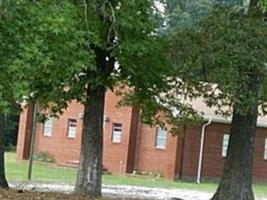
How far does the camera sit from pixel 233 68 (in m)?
15.7

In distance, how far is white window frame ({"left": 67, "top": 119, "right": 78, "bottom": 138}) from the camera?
41.2 meters

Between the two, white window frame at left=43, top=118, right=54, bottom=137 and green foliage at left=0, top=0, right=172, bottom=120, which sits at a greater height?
green foliage at left=0, top=0, right=172, bottom=120

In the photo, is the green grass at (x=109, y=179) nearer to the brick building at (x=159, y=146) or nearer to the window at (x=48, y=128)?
the brick building at (x=159, y=146)

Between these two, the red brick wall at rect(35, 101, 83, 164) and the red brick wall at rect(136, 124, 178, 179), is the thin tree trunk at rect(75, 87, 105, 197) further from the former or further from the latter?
the red brick wall at rect(35, 101, 83, 164)

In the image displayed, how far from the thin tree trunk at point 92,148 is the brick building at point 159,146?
16066mm

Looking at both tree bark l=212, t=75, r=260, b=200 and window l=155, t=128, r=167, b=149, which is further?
window l=155, t=128, r=167, b=149

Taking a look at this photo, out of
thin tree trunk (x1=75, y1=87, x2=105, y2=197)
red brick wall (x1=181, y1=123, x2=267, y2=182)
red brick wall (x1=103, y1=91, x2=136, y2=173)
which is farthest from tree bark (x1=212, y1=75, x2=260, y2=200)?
red brick wall (x1=103, y1=91, x2=136, y2=173)

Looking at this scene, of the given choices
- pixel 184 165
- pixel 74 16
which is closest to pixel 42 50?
pixel 74 16

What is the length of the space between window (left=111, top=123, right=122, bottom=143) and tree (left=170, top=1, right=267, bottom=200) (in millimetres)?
19817

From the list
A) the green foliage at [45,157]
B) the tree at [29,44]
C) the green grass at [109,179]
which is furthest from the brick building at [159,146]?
the tree at [29,44]

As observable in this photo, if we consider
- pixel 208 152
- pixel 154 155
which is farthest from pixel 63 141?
pixel 208 152

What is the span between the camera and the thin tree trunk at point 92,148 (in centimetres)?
1916

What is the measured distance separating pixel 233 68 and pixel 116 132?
23622mm

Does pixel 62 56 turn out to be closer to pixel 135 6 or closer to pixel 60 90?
pixel 135 6
